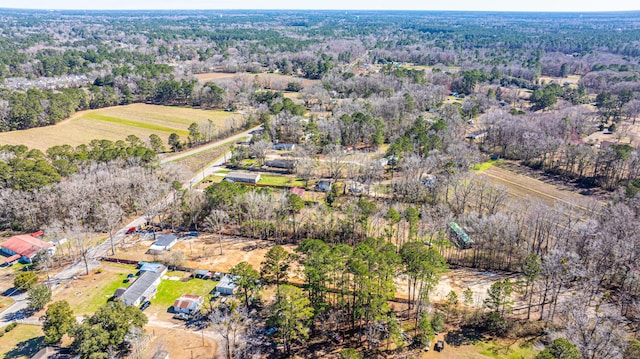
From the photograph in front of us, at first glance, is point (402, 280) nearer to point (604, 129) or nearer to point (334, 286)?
point (334, 286)

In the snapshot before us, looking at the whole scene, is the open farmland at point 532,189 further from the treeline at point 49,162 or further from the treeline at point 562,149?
the treeline at point 49,162

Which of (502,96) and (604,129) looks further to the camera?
(502,96)

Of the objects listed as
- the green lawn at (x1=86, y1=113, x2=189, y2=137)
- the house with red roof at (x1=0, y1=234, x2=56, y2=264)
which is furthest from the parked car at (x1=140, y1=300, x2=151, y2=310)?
the green lawn at (x1=86, y1=113, x2=189, y2=137)

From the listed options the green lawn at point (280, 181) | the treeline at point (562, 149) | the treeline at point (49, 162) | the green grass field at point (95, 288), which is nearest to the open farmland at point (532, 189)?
the treeline at point (562, 149)

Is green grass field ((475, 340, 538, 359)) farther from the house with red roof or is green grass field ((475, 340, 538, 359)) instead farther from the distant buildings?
the house with red roof

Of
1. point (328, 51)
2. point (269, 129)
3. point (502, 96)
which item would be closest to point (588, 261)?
point (269, 129)

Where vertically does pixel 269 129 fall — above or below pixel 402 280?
above
